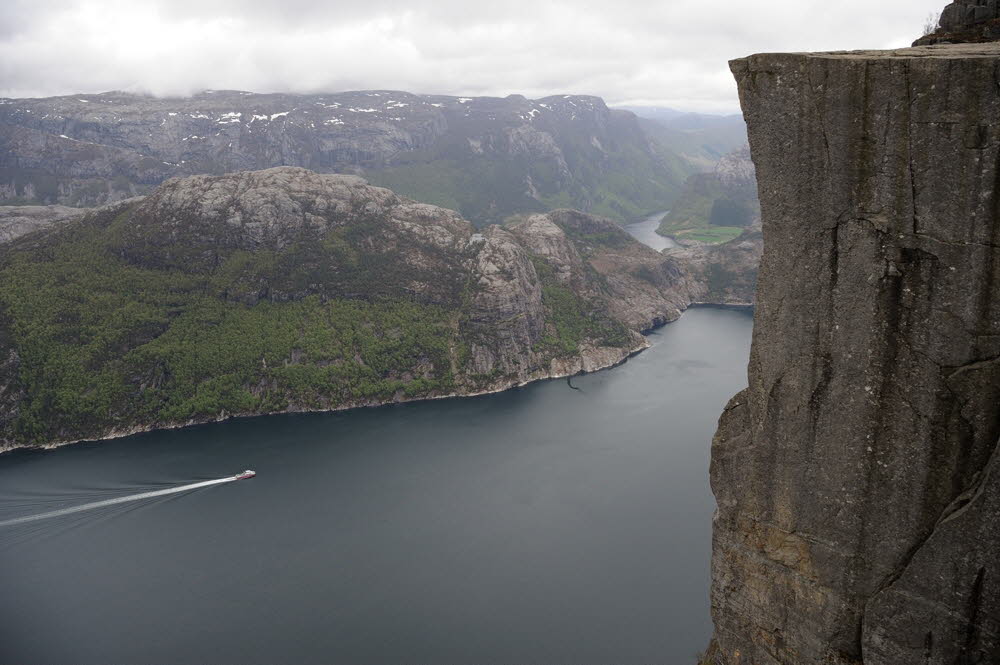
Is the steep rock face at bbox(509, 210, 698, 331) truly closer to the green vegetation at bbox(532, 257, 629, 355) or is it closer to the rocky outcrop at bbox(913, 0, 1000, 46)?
the green vegetation at bbox(532, 257, 629, 355)

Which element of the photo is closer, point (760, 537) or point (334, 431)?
point (760, 537)

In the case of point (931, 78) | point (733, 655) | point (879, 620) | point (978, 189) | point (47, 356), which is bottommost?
point (47, 356)

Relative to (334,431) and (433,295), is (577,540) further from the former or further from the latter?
(433,295)

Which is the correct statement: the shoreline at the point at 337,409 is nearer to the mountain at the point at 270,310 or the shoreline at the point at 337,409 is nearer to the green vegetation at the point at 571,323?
the mountain at the point at 270,310

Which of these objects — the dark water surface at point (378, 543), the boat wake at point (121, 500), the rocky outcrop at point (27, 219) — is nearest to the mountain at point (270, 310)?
the dark water surface at point (378, 543)

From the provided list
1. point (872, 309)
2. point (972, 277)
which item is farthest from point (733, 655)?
point (972, 277)

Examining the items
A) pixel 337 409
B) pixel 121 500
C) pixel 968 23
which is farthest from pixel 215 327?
pixel 968 23
